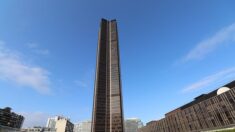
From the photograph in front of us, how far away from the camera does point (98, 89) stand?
19275 centimetres

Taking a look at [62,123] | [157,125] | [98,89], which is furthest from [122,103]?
[62,123]

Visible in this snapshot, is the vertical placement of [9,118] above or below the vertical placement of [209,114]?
above

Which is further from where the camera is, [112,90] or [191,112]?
[112,90]

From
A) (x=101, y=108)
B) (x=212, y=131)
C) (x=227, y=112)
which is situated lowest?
(x=212, y=131)

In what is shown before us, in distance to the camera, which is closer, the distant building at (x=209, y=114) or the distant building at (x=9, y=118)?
the distant building at (x=209, y=114)

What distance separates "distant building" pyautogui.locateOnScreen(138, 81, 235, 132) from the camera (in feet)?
260

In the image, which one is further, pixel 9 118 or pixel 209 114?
pixel 9 118

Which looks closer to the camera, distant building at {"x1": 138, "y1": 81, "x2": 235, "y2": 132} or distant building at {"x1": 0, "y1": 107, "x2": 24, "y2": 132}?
distant building at {"x1": 138, "y1": 81, "x2": 235, "y2": 132}

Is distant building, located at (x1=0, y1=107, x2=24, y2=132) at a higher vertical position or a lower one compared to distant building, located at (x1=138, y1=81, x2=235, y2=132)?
higher

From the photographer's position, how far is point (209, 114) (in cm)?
9119

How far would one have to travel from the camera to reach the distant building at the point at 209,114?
260ft

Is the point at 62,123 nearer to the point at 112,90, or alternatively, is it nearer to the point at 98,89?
the point at 98,89

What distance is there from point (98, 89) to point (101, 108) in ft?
74.7

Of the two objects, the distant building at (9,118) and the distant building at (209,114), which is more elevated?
the distant building at (9,118)
